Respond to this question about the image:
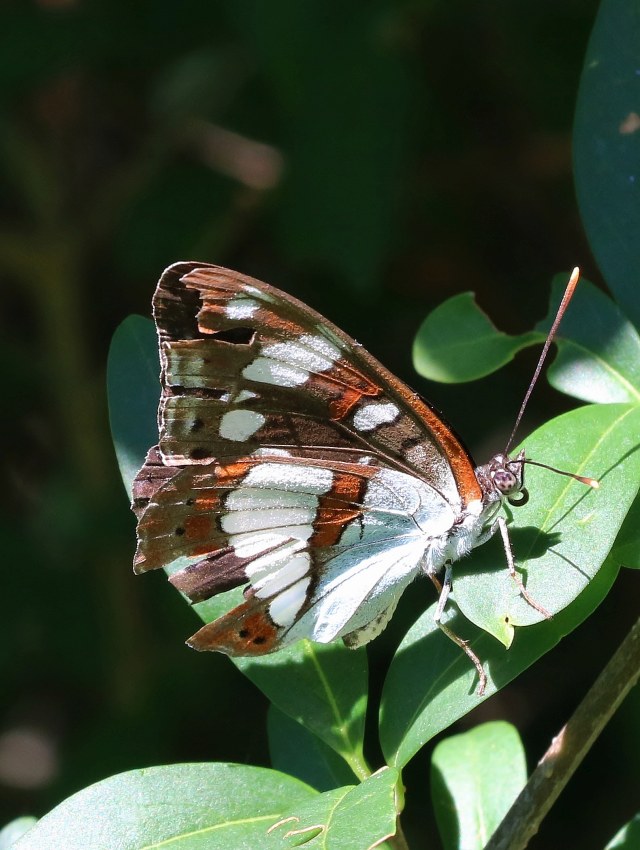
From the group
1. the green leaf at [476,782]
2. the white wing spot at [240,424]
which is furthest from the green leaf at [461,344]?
the green leaf at [476,782]

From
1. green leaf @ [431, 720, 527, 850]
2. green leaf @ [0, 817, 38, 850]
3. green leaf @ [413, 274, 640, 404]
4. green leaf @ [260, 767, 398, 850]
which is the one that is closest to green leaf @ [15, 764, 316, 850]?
green leaf @ [260, 767, 398, 850]

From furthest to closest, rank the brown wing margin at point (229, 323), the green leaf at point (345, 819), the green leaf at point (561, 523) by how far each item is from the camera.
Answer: the brown wing margin at point (229, 323)
the green leaf at point (561, 523)
the green leaf at point (345, 819)

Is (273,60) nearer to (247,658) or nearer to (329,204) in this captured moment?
(329,204)

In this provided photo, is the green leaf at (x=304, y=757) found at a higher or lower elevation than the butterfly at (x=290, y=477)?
lower

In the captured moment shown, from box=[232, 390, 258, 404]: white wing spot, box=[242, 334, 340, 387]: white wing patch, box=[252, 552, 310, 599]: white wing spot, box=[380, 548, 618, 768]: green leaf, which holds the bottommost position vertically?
box=[252, 552, 310, 599]: white wing spot

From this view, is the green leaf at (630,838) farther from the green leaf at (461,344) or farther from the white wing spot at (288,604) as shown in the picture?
the green leaf at (461,344)

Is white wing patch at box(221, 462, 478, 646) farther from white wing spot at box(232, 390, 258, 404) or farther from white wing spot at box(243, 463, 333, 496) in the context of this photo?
white wing spot at box(232, 390, 258, 404)

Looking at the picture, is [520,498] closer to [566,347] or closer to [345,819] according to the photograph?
[566,347]

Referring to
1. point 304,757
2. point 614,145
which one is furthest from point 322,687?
point 614,145
